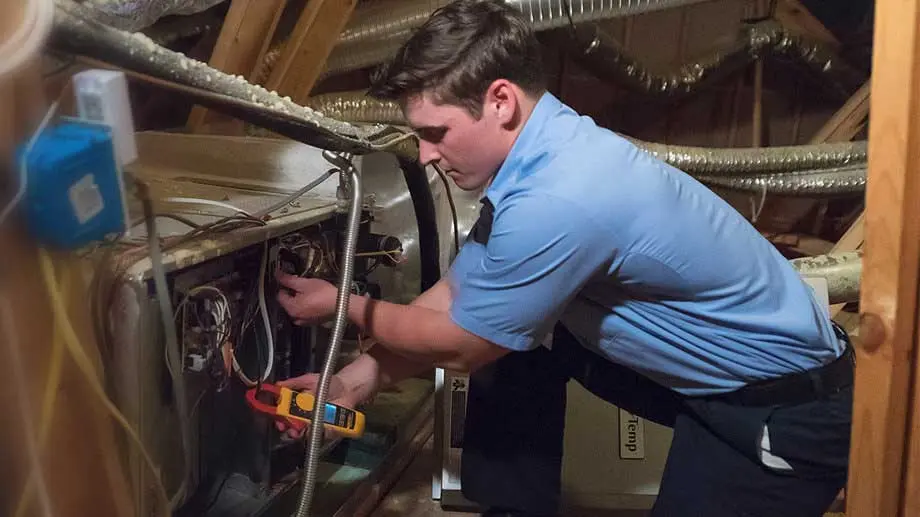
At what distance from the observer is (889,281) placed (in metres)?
0.78

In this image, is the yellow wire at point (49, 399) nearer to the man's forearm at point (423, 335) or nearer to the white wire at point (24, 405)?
the white wire at point (24, 405)

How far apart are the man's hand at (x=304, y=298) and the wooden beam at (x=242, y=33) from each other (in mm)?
569

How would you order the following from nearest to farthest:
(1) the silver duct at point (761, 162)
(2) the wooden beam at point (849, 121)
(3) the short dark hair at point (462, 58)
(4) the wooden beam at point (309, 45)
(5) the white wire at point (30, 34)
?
(5) the white wire at point (30, 34)
(3) the short dark hair at point (462, 58)
(4) the wooden beam at point (309, 45)
(1) the silver duct at point (761, 162)
(2) the wooden beam at point (849, 121)

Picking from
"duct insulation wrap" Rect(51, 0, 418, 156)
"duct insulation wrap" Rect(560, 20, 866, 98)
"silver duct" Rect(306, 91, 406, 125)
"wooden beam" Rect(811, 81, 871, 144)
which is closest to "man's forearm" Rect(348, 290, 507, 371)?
"duct insulation wrap" Rect(51, 0, 418, 156)

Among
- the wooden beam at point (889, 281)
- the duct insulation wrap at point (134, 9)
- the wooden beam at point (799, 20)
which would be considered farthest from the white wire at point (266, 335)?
the wooden beam at point (799, 20)

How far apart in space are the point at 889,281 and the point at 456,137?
1.74ft

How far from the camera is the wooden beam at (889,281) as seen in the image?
2.45 feet

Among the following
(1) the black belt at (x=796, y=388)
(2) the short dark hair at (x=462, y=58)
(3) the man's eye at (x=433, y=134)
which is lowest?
(1) the black belt at (x=796, y=388)

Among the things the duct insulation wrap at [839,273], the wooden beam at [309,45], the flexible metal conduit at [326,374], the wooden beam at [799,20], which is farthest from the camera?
the wooden beam at [799,20]

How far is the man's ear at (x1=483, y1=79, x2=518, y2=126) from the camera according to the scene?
999 millimetres

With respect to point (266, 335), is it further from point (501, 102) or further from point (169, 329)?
point (501, 102)

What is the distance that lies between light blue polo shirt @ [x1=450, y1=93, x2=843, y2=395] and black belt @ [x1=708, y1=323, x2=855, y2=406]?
0.5 inches

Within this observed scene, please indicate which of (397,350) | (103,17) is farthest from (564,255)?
(103,17)

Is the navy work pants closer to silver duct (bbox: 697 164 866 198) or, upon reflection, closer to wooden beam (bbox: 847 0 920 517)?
wooden beam (bbox: 847 0 920 517)
